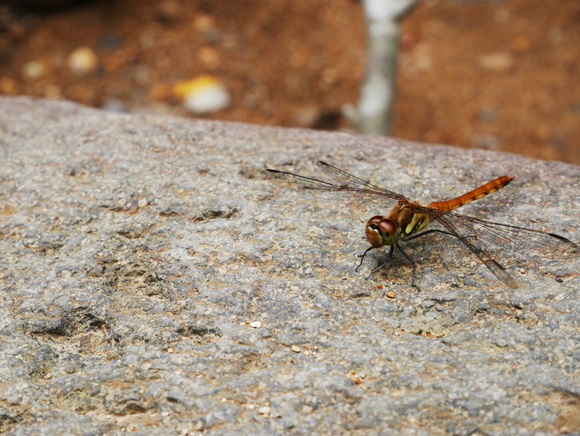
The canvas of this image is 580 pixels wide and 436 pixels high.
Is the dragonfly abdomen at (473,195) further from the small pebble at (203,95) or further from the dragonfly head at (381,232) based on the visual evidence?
the small pebble at (203,95)

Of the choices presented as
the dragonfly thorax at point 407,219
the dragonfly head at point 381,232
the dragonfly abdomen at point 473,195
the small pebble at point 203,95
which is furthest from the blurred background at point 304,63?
the dragonfly head at point 381,232

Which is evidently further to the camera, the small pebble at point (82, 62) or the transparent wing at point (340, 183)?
the small pebble at point (82, 62)

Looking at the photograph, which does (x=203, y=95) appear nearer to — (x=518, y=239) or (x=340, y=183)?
(x=340, y=183)

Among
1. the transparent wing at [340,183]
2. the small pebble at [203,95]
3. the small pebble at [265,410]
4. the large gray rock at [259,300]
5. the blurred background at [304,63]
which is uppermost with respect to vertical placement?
the blurred background at [304,63]

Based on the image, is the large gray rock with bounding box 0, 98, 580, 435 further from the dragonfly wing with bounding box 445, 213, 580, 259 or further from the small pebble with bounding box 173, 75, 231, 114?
the small pebble with bounding box 173, 75, 231, 114

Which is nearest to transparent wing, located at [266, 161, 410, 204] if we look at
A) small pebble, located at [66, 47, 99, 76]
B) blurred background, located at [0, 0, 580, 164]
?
blurred background, located at [0, 0, 580, 164]

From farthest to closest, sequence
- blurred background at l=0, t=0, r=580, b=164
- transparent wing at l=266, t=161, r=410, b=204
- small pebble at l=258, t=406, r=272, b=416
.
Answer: blurred background at l=0, t=0, r=580, b=164 → transparent wing at l=266, t=161, r=410, b=204 → small pebble at l=258, t=406, r=272, b=416

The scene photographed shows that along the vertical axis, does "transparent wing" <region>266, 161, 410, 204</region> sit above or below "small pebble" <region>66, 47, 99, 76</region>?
below
